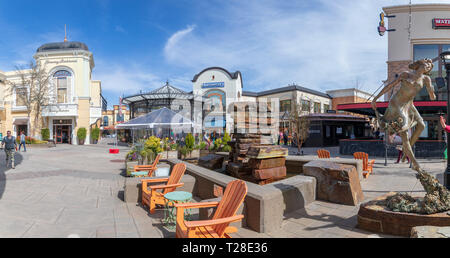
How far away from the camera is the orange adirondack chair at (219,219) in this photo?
9.01ft

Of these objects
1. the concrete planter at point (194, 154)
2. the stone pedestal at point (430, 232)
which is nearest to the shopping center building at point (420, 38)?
the concrete planter at point (194, 154)

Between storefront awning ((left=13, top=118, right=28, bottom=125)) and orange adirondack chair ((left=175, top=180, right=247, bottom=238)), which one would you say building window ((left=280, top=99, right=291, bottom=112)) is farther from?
storefront awning ((left=13, top=118, right=28, bottom=125))

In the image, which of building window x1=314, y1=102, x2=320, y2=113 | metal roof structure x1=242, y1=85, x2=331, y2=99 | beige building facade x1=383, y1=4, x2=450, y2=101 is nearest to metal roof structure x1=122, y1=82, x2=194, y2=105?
metal roof structure x1=242, y1=85, x2=331, y2=99

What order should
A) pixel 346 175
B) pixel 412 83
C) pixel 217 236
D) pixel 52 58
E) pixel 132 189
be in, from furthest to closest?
pixel 52 58 < pixel 132 189 < pixel 346 175 < pixel 412 83 < pixel 217 236

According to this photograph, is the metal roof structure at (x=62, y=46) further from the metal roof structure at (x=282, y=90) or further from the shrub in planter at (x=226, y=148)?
the shrub in planter at (x=226, y=148)

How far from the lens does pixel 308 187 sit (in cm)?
473

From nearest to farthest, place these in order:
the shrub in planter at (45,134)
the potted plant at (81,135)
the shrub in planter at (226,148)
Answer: the shrub in planter at (226,148)
the shrub in planter at (45,134)
the potted plant at (81,135)

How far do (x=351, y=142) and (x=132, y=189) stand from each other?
14743 millimetres

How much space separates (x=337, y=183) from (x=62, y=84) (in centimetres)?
3410

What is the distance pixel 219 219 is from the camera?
2771 millimetres

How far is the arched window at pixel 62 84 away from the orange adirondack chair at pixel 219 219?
32827 mm

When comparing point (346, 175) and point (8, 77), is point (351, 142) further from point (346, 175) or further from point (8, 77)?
point (8, 77)

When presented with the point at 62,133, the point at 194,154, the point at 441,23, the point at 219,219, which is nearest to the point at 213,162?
the point at 194,154

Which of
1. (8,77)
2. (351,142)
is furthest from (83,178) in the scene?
(8,77)
